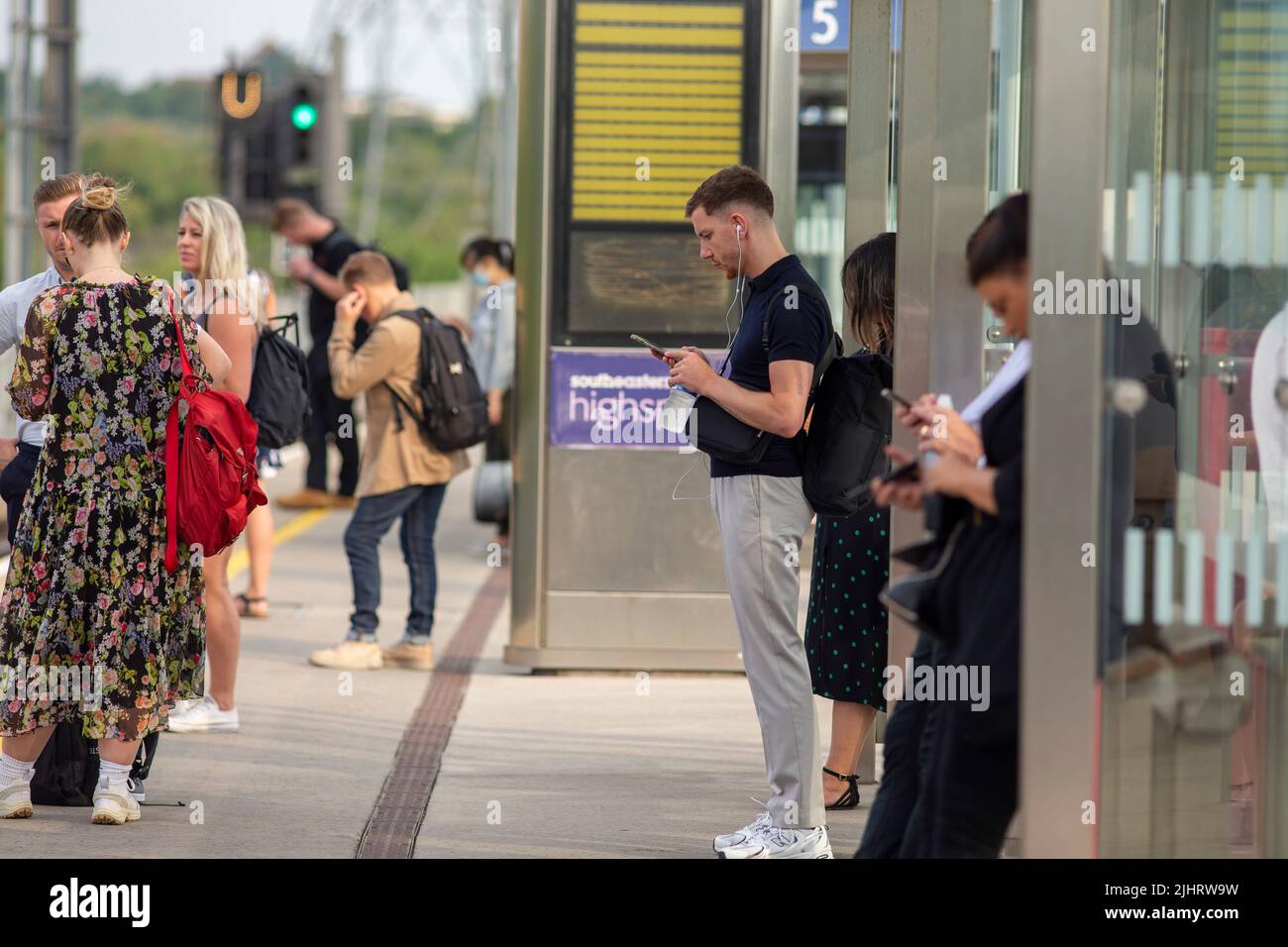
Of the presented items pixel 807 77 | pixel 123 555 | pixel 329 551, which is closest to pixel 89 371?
pixel 123 555

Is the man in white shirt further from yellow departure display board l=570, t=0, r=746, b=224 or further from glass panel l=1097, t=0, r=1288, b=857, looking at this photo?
glass panel l=1097, t=0, r=1288, b=857

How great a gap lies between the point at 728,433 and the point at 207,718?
→ 285cm

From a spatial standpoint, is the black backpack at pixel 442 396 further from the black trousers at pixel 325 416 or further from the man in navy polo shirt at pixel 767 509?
the black trousers at pixel 325 416

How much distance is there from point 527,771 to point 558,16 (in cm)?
326

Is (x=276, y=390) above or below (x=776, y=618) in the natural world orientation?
above

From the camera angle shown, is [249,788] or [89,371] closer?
[89,371]

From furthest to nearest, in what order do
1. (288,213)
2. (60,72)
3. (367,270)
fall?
(60,72)
(288,213)
(367,270)

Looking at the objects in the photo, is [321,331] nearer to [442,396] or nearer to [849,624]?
[442,396]

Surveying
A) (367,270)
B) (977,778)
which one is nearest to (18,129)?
(367,270)

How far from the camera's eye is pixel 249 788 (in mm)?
6012

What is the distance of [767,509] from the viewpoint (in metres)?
4.92

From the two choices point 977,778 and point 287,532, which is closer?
point 977,778

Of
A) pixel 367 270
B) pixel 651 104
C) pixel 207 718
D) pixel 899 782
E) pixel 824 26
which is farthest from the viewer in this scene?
pixel 824 26
